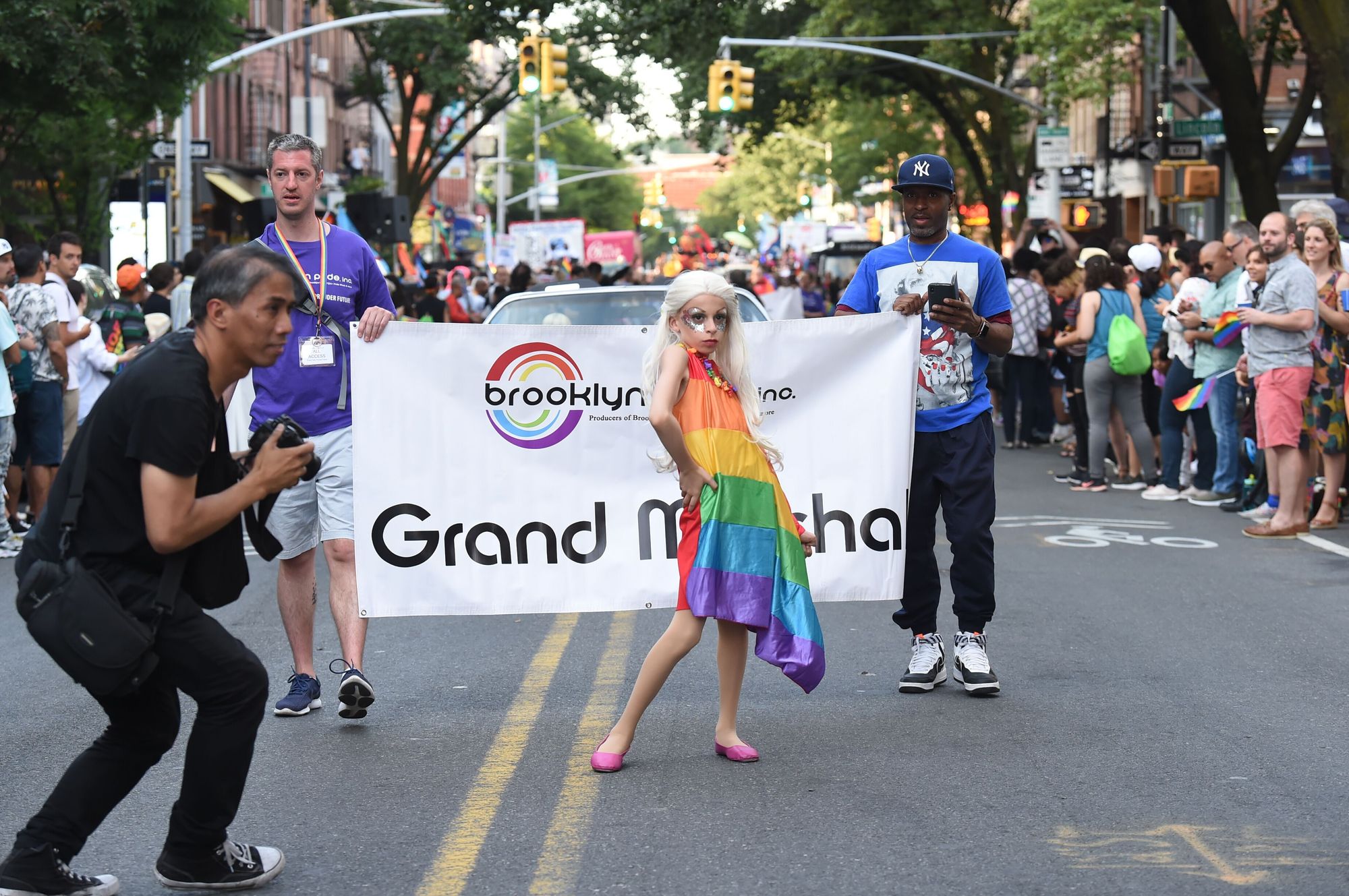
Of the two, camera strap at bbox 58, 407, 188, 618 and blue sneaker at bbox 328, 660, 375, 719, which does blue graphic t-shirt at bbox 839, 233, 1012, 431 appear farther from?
camera strap at bbox 58, 407, 188, 618

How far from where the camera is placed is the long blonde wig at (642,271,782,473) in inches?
236

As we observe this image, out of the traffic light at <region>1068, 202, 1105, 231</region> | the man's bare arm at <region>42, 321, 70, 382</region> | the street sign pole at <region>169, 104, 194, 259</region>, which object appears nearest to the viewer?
the man's bare arm at <region>42, 321, 70, 382</region>

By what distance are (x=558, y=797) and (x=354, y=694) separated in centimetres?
122

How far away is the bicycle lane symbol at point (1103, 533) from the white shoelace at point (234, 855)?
7.84m

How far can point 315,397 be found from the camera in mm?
6801

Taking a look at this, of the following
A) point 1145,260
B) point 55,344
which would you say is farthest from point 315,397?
point 1145,260

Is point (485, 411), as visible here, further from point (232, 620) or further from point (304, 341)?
point (232, 620)

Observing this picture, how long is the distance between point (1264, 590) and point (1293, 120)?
14.0 meters

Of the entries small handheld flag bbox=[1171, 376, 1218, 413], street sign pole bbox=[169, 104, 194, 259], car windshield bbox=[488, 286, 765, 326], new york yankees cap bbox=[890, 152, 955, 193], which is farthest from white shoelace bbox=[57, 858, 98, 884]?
street sign pole bbox=[169, 104, 194, 259]

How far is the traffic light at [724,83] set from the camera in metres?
32.2

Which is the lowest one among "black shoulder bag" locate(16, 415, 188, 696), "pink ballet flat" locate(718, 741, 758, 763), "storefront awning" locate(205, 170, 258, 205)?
"pink ballet flat" locate(718, 741, 758, 763)

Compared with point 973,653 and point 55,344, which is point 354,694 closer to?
point 973,653

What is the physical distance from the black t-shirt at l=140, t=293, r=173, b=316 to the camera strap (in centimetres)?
1183

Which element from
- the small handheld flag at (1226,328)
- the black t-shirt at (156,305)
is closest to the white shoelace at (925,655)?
the small handheld flag at (1226,328)
